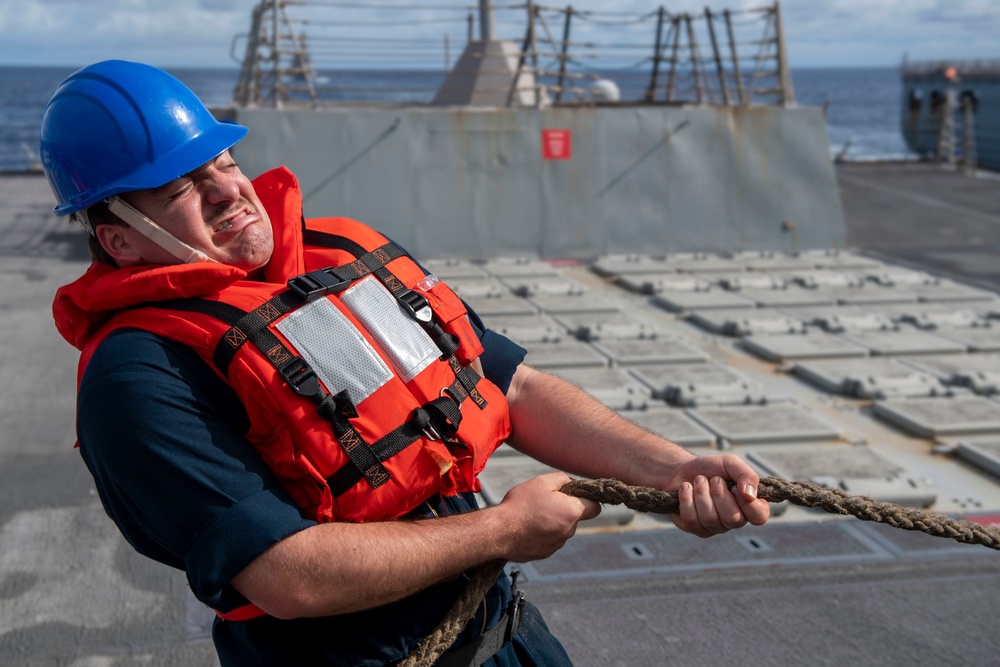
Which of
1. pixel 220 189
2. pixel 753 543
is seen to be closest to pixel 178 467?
pixel 220 189

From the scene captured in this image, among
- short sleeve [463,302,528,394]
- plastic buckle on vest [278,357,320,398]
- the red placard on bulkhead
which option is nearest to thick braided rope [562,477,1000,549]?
short sleeve [463,302,528,394]

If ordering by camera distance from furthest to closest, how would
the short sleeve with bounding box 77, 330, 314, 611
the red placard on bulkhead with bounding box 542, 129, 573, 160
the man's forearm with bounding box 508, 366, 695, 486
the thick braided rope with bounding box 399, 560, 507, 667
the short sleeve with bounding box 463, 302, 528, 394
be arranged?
the red placard on bulkhead with bounding box 542, 129, 573, 160 → the short sleeve with bounding box 463, 302, 528, 394 → the man's forearm with bounding box 508, 366, 695, 486 → the thick braided rope with bounding box 399, 560, 507, 667 → the short sleeve with bounding box 77, 330, 314, 611

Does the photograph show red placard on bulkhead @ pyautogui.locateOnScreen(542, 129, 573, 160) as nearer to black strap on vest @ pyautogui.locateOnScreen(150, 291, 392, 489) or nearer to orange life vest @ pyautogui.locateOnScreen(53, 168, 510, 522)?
orange life vest @ pyautogui.locateOnScreen(53, 168, 510, 522)

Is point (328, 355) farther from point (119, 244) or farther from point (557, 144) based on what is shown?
point (557, 144)

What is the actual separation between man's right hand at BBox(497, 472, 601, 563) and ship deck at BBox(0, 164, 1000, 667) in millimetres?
1837

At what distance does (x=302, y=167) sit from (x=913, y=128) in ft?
106

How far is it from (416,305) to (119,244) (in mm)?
552

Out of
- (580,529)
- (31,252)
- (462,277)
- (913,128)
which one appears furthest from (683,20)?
(913,128)

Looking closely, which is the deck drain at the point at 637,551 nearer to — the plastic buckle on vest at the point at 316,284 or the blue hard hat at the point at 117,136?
the plastic buckle on vest at the point at 316,284

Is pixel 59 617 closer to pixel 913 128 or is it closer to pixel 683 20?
pixel 683 20

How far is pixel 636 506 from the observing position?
76.9 inches

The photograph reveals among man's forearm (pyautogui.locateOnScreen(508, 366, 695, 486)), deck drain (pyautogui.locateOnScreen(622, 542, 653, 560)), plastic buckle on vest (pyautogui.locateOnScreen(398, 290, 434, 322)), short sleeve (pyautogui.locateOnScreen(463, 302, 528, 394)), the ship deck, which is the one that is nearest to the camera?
plastic buckle on vest (pyautogui.locateOnScreen(398, 290, 434, 322))

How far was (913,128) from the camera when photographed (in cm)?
3806

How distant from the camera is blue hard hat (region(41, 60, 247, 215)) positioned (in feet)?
6.27
